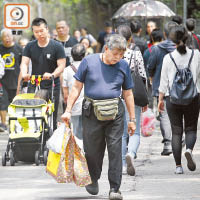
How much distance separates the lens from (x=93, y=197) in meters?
8.55

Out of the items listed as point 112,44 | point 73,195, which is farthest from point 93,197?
point 112,44

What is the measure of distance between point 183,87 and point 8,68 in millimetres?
7095

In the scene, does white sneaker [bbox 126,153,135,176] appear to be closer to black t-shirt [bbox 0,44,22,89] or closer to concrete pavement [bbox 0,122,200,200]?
concrete pavement [bbox 0,122,200,200]

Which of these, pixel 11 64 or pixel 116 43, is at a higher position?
pixel 116 43

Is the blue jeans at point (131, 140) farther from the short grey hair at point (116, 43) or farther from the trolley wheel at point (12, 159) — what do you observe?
the short grey hair at point (116, 43)

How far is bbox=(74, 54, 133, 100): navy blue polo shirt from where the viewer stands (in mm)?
8305

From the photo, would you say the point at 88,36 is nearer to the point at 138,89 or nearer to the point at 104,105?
the point at 138,89

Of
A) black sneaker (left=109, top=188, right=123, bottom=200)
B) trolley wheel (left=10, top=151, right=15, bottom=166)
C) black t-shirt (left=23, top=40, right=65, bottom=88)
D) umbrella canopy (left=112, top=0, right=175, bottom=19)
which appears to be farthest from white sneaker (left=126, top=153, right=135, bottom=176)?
umbrella canopy (left=112, top=0, right=175, bottom=19)

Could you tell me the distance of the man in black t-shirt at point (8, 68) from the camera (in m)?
16.3

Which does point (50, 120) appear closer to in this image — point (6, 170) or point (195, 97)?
point (6, 170)

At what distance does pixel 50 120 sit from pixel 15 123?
0.55 m

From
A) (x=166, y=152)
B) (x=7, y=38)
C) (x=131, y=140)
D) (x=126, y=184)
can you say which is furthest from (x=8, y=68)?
(x=126, y=184)

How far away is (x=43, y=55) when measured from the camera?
39.3 ft

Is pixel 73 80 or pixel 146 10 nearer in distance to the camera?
pixel 73 80
